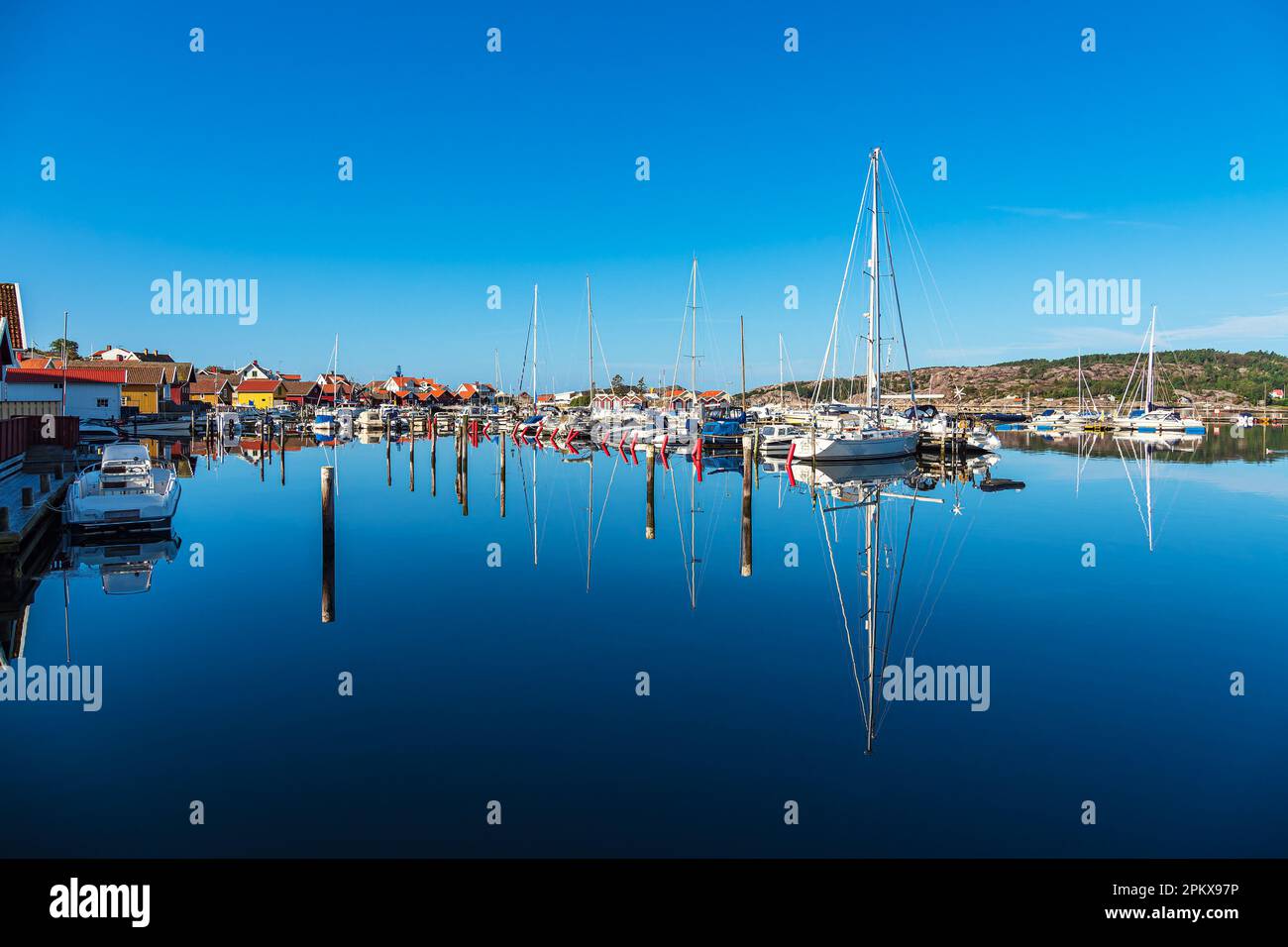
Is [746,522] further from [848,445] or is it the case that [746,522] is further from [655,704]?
[848,445]

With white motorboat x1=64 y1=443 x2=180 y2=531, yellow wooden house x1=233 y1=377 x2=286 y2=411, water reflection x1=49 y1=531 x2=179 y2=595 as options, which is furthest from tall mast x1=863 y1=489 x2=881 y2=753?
yellow wooden house x1=233 y1=377 x2=286 y2=411

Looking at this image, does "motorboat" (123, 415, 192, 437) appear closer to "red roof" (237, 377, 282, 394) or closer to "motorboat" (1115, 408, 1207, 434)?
"red roof" (237, 377, 282, 394)

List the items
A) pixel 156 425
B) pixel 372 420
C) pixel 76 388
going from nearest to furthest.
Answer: pixel 76 388 < pixel 156 425 < pixel 372 420

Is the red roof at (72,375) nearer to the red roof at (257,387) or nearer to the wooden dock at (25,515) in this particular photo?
the wooden dock at (25,515)

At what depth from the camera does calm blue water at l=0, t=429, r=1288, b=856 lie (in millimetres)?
10109

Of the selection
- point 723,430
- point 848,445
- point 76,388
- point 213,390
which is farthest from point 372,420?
point 848,445

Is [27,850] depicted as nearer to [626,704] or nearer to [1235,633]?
[626,704]

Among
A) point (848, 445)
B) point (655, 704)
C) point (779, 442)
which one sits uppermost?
point (779, 442)

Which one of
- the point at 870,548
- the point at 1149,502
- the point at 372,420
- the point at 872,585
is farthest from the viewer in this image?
the point at 372,420

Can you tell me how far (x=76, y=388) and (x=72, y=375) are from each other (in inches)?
37.5

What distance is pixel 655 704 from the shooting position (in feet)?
46.5

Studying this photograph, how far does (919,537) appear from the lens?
2991 centimetres
